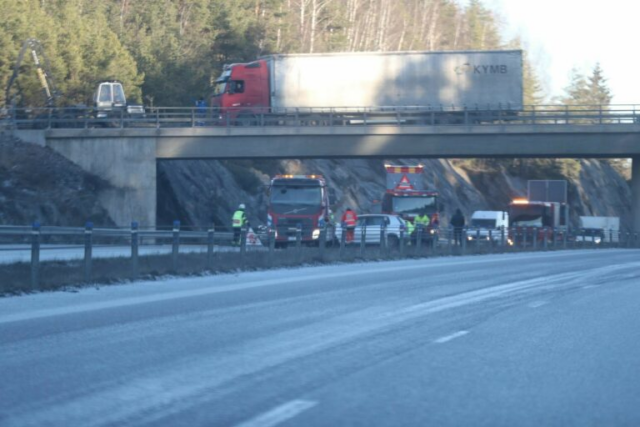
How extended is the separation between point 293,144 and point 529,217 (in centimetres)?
1563

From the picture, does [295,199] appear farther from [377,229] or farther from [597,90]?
[597,90]

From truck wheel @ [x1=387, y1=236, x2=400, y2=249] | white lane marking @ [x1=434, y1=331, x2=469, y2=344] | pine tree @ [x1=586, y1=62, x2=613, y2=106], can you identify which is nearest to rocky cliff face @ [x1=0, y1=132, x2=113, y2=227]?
truck wheel @ [x1=387, y1=236, x2=400, y2=249]

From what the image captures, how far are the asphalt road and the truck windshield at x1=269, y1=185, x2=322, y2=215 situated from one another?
2059 centimetres

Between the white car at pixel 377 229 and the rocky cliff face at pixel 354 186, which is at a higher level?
the rocky cliff face at pixel 354 186

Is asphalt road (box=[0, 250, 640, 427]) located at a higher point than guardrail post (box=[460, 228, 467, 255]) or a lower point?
lower

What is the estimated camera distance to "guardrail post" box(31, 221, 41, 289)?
16.5 m

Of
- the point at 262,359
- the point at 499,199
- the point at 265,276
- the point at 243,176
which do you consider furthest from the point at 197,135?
the point at 499,199

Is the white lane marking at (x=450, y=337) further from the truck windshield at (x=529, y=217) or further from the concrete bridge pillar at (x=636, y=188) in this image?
the truck windshield at (x=529, y=217)

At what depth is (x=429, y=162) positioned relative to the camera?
77938 mm

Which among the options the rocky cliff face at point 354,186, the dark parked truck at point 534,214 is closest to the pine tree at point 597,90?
the rocky cliff face at point 354,186

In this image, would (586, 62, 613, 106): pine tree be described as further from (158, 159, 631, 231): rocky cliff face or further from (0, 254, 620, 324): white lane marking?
(0, 254, 620, 324): white lane marking

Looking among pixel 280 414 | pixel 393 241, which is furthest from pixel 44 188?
pixel 280 414

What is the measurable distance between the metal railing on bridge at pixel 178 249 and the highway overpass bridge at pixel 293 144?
5.77 meters

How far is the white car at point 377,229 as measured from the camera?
3256 cm
